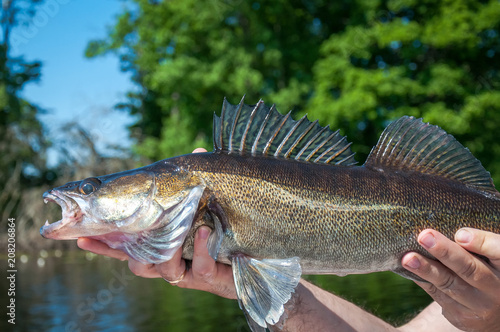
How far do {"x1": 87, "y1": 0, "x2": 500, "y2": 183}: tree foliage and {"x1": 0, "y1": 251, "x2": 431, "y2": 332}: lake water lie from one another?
5.58 m

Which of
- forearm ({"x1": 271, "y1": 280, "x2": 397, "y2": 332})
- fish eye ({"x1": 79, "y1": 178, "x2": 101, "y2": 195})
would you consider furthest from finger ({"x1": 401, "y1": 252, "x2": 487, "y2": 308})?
fish eye ({"x1": 79, "y1": 178, "x2": 101, "y2": 195})

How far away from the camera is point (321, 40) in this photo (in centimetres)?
1842

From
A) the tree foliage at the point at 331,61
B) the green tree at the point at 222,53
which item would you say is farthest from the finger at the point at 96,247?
the green tree at the point at 222,53

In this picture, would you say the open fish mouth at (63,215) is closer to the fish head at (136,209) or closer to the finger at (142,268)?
the fish head at (136,209)

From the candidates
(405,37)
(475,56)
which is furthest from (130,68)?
(475,56)

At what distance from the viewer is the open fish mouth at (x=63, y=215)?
2.08 metres

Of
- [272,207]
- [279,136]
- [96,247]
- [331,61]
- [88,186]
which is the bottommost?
[96,247]

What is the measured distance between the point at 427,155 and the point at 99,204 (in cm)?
157

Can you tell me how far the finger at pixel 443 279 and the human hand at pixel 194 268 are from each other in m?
0.86

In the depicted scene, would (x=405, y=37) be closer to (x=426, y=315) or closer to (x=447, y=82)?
(x=447, y=82)

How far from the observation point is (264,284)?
2.20 m

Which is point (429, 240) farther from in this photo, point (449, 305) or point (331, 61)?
point (331, 61)

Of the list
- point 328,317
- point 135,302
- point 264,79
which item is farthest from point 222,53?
point 328,317

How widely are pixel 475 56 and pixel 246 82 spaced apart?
278 inches
